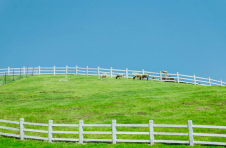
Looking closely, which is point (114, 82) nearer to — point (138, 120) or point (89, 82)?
point (89, 82)

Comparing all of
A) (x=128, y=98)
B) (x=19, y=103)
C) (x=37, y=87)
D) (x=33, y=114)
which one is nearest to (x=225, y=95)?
(x=128, y=98)

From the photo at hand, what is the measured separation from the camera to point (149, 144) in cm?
1534

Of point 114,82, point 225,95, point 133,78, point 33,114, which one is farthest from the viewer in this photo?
point 133,78

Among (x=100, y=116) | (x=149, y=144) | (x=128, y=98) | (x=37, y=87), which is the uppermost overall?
(x=37, y=87)

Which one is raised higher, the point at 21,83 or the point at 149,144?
the point at 21,83

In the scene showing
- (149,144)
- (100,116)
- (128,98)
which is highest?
(128,98)

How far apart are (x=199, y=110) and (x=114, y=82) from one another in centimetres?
2073

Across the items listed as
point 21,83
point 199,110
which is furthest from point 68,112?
point 21,83

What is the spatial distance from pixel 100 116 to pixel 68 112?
366 cm

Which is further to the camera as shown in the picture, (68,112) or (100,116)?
(68,112)

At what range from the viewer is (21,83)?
148 feet

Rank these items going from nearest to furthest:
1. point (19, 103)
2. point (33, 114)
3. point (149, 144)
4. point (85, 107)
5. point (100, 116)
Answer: point (149, 144), point (100, 116), point (33, 114), point (85, 107), point (19, 103)

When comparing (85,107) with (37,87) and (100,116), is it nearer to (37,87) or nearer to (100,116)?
(100,116)

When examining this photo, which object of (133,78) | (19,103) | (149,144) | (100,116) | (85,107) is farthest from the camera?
(133,78)
